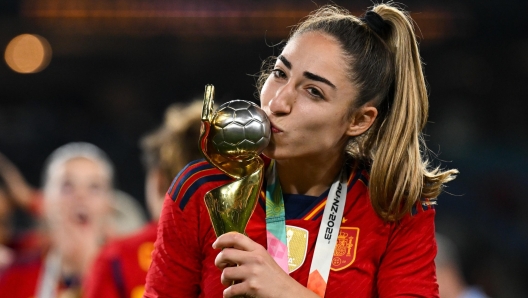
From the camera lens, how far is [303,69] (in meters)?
1.68

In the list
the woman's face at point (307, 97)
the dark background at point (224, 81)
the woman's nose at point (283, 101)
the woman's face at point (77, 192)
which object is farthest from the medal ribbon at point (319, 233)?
the dark background at point (224, 81)

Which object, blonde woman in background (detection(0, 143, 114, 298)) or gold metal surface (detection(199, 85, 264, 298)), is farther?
blonde woman in background (detection(0, 143, 114, 298))

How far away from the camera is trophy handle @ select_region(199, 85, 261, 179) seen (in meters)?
1.48

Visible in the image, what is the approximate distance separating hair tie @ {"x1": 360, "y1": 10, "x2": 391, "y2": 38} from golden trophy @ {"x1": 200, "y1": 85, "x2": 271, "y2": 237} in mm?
440

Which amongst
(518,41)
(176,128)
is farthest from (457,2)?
(176,128)

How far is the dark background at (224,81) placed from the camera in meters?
8.09

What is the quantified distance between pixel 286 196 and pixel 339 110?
0.82 feet

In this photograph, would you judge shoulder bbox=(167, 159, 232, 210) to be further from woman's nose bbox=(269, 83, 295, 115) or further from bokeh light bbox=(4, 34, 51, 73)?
bokeh light bbox=(4, 34, 51, 73)

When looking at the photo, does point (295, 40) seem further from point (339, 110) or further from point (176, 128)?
point (176, 128)

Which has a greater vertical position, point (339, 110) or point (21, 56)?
point (21, 56)

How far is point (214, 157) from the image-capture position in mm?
1539

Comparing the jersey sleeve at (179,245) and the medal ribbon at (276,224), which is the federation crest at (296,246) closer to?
the medal ribbon at (276,224)

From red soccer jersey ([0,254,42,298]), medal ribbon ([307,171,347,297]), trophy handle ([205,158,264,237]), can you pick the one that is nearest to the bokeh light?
red soccer jersey ([0,254,42,298])

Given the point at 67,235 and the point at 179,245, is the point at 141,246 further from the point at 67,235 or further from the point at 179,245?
the point at 179,245
